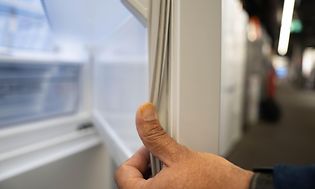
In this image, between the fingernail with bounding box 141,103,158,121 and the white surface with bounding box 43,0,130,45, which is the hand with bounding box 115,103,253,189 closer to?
the fingernail with bounding box 141,103,158,121

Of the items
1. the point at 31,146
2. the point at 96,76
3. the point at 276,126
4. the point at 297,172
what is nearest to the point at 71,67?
the point at 96,76

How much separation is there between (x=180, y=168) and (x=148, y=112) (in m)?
0.12

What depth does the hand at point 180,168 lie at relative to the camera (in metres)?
0.42

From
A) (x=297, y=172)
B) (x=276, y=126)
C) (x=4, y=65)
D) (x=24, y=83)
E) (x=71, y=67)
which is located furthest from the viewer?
(x=276, y=126)

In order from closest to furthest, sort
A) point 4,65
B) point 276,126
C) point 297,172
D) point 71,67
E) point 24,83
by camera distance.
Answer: point 297,172 → point 4,65 → point 24,83 → point 71,67 → point 276,126

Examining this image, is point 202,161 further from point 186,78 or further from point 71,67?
point 71,67

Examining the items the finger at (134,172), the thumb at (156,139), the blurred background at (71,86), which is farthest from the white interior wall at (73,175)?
the thumb at (156,139)

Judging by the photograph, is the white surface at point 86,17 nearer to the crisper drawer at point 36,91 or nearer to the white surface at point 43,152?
the crisper drawer at point 36,91

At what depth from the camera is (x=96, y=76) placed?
42.0 inches

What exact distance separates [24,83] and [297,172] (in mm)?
878

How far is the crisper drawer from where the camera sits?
80 cm

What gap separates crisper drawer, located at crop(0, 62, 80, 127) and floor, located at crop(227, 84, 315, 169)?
1.19 m

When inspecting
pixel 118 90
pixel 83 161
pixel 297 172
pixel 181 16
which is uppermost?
pixel 181 16

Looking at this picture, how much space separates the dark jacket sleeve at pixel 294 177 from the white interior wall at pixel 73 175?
25.6 inches
